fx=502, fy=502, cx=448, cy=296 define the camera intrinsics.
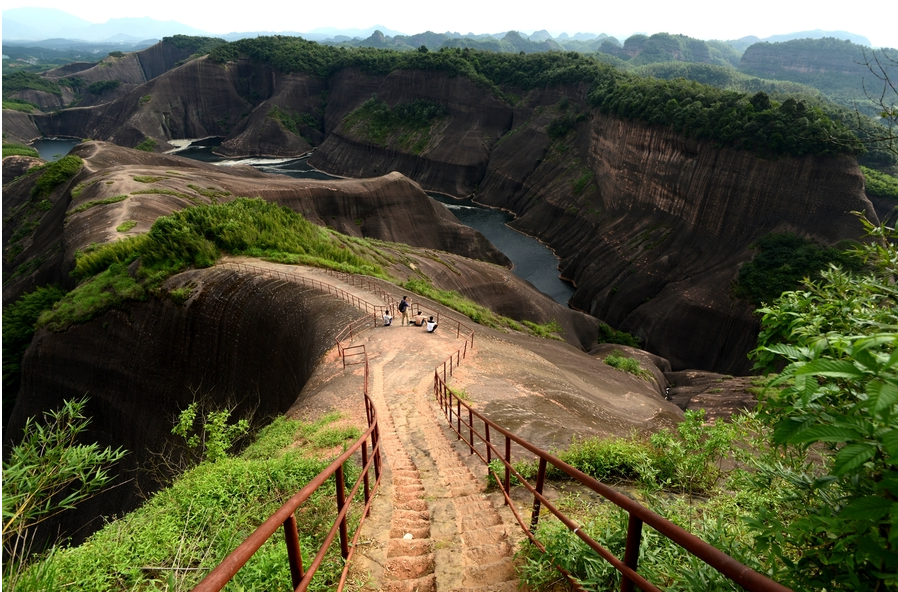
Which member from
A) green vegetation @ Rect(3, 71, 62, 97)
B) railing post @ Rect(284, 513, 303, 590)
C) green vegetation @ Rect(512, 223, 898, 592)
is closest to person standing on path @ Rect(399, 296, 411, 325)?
green vegetation @ Rect(512, 223, 898, 592)

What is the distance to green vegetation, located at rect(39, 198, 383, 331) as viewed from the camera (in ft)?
80.7

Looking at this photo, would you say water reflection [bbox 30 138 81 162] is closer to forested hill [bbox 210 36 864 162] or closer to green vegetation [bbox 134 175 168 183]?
forested hill [bbox 210 36 864 162]

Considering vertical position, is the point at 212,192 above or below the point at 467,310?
above

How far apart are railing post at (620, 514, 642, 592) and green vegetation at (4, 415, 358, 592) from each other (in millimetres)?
3268

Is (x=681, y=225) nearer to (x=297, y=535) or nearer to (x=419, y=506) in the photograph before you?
(x=419, y=506)

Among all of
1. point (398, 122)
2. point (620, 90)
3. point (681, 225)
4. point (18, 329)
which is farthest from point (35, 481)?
point (398, 122)

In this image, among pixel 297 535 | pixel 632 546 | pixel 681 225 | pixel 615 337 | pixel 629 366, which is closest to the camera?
pixel 632 546

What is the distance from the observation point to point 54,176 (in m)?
46.1

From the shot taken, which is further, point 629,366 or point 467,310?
point 629,366

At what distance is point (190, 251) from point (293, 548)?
83.0 feet

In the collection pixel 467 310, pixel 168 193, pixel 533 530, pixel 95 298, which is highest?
pixel 533 530

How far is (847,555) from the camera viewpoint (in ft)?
10.3

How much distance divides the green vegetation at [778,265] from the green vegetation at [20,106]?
15477 centimetres

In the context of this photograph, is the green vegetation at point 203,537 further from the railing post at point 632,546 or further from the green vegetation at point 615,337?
the green vegetation at point 615,337
